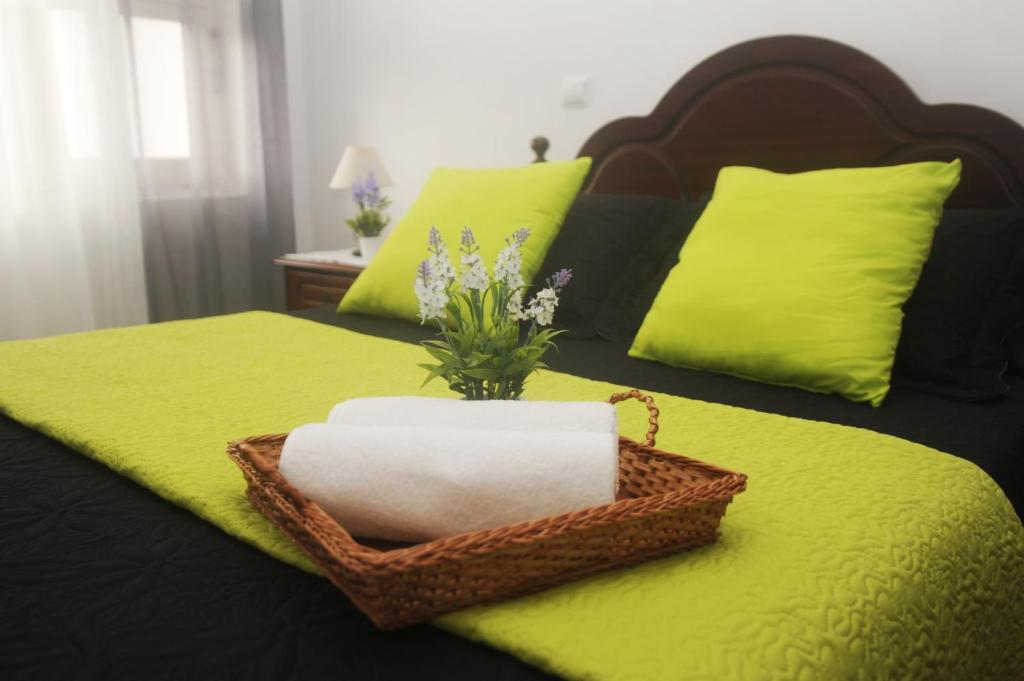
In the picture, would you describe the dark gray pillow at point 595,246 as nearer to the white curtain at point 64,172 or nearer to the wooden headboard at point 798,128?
the wooden headboard at point 798,128

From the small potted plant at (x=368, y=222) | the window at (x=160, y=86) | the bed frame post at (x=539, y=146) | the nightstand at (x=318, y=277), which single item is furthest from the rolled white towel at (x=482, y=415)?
the window at (x=160, y=86)

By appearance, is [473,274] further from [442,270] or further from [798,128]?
[798,128]

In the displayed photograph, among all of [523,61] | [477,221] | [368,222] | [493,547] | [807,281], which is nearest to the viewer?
[493,547]

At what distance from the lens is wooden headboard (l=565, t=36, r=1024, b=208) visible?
6.41 feet

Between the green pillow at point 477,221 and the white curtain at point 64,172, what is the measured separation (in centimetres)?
149

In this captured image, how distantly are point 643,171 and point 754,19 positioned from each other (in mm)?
501

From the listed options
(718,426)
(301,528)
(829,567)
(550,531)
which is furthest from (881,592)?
(301,528)

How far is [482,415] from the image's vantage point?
3.10 feet

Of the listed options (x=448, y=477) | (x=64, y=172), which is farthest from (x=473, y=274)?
(x=64, y=172)

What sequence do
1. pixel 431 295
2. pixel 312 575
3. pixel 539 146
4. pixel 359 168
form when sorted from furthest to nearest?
pixel 359 168, pixel 539 146, pixel 431 295, pixel 312 575

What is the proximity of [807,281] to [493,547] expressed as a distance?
42.2 inches

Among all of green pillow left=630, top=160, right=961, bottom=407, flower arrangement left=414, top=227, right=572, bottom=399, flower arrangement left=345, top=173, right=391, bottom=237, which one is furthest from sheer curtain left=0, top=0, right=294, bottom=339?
flower arrangement left=414, top=227, right=572, bottom=399

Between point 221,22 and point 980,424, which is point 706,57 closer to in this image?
point 980,424

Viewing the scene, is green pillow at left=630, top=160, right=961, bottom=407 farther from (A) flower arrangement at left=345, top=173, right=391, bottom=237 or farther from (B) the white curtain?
(B) the white curtain
